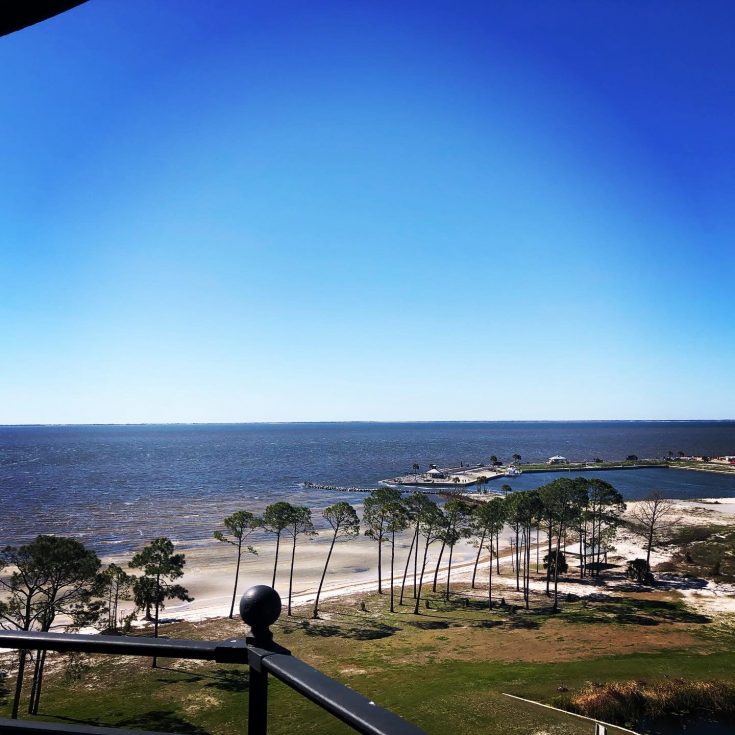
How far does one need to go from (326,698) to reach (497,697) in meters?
28.2

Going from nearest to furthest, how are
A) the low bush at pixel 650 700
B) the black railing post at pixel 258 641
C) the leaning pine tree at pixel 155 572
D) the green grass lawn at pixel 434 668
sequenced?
the black railing post at pixel 258 641 < the low bush at pixel 650 700 < the green grass lawn at pixel 434 668 < the leaning pine tree at pixel 155 572

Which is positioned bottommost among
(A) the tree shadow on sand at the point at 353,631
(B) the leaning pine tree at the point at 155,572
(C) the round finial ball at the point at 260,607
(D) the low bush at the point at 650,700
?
(A) the tree shadow on sand at the point at 353,631

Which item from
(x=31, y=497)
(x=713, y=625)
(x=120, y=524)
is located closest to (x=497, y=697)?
(x=713, y=625)

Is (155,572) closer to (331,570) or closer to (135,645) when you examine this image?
(331,570)

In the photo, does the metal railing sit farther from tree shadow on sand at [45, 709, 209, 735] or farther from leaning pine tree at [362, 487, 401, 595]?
leaning pine tree at [362, 487, 401, 595]

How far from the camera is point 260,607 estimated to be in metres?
2.43

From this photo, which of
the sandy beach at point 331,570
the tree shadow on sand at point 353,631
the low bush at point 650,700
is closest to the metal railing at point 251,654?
the low bush at point 650,700

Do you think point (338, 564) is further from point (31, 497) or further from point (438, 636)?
point (31, 497)

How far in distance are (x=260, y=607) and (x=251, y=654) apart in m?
0.22

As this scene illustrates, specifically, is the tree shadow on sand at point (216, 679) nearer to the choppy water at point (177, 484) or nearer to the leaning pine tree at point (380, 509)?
the leaning pine tree at point (380, 509)

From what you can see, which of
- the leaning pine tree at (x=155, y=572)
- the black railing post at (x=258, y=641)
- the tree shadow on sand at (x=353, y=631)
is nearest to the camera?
the black railing post at (x=258, y=641)

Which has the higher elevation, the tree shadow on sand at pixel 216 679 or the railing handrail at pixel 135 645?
the railing handrail at pixel 135 645

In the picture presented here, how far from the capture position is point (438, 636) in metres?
36.9

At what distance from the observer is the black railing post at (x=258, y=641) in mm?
2414
